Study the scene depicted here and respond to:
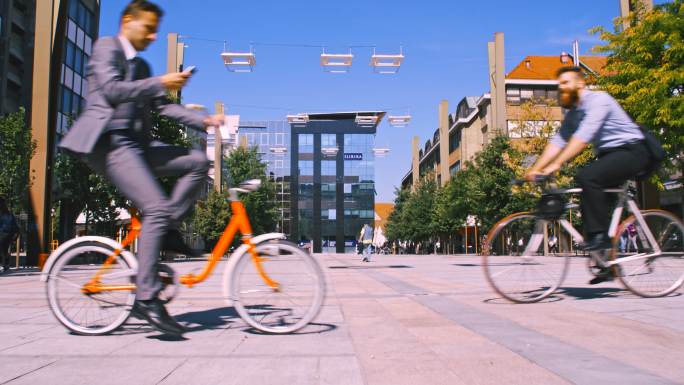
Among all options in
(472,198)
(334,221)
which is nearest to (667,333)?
(472,198)

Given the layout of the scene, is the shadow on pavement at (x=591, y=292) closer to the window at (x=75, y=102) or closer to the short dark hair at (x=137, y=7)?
the short dark hair at (x=137, y=7)

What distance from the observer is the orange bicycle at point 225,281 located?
3678mm

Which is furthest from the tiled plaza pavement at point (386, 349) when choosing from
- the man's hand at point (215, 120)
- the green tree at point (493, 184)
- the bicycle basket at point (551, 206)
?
the green tree at point (493, 184)

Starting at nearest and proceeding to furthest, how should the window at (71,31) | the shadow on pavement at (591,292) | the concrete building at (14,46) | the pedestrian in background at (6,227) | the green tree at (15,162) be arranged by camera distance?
1. the shadow on pavement at (591,292)
2. the pedestrian in background at (6,227)
3. the green tree at (15,162)
4. the concrete building at (14,46)
5. the window at (71,31)

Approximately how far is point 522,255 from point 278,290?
242 centimetres

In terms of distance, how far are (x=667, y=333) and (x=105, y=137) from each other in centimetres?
365

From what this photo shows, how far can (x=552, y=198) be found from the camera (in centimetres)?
489

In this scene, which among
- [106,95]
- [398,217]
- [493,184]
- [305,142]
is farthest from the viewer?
[305,142]

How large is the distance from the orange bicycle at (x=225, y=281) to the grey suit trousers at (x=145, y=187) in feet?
0.63

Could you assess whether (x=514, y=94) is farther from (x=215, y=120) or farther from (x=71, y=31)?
(x=215, y=120)

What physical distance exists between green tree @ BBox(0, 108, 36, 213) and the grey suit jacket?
16.5 metres

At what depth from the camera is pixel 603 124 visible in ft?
15.6

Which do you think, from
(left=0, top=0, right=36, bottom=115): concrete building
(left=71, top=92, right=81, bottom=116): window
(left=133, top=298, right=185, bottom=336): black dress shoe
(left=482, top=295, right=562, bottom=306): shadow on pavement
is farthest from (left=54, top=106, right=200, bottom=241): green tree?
(left=133, top=298, right=185, bottom=336): black dress shoe

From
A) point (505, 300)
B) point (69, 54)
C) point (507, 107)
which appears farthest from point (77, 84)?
point (505, 300)
